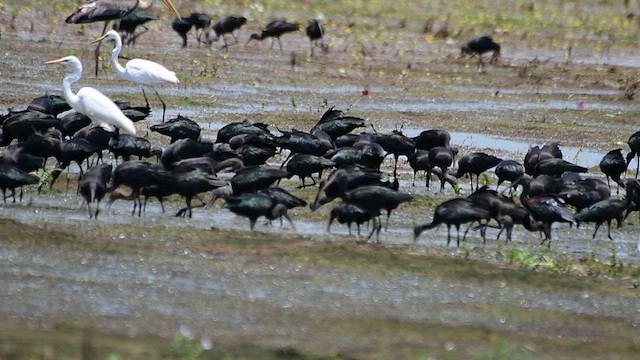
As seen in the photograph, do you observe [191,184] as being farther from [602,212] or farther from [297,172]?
[602,212]

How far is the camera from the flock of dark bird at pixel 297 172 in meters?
12.0

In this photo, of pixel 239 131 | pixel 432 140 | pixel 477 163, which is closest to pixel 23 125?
pixel 239 131

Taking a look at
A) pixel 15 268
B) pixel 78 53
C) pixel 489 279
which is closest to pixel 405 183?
pixel 489 279

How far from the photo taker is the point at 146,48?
79.4 ft

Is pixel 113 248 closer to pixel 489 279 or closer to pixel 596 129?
pixel 489 279

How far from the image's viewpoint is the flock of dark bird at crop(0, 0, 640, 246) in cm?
1198

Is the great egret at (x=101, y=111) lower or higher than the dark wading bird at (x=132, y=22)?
lower

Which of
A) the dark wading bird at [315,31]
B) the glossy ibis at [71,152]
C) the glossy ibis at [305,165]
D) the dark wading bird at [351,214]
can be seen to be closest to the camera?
the dark wading bird at [351,214]

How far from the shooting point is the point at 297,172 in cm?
1355

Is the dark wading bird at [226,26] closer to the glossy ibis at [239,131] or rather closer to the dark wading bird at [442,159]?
the glossy ibis at [239,131]

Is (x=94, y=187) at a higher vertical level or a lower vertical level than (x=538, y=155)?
lower

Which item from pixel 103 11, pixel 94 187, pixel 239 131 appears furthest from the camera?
pixel 103 11

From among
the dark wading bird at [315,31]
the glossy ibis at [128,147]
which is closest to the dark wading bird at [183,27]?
the dark wading bird at [315,31]

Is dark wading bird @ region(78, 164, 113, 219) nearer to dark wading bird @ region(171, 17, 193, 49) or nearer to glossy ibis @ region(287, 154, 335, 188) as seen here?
glossy ibis @ region(287, 154, 335, 188)
